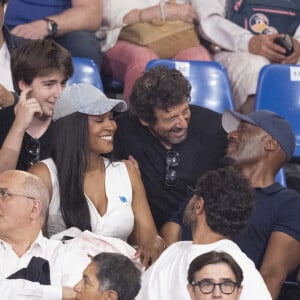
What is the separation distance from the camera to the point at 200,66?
5.45 meters

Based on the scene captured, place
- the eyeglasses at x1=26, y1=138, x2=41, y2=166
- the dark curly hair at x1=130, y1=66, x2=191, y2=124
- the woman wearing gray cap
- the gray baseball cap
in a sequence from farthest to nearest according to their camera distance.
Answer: the dark curly hair at x1=130, y1=66, x2=191, y2=124 → the eyeglasses at x1=26, y1=138, x2=41, y2=166 → the gray baseball cap → the woman wearing gray cap

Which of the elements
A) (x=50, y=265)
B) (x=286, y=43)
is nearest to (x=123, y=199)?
(x=50, y=265)

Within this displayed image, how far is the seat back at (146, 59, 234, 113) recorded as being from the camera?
541 centimetres

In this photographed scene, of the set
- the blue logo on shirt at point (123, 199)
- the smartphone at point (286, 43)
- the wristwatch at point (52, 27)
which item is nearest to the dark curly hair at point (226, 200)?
the blue logo on shirt at point (123, 199)

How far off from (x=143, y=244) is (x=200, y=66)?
1492 mm

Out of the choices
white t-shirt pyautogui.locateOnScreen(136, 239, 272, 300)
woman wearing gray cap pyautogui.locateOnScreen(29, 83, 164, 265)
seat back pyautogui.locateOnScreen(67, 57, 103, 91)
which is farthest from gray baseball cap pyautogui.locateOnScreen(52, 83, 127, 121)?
seat back pyautogui.locateOnScreen(67, 57, 103, 91)

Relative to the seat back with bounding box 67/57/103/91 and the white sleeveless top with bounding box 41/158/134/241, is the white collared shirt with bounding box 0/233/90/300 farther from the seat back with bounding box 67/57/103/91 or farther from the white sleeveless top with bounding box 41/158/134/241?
the seat back with bounding box 67/57/103/91

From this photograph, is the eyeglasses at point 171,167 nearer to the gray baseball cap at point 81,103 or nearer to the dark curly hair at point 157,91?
the dark curly hair at point 157,91

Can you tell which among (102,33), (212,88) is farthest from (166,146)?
(102,33)

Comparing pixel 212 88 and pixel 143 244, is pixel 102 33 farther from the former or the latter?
pixel 143 244

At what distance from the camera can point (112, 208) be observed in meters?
4.19

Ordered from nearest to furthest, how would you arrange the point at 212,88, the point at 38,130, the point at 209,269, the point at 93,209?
1. the point at 209,269
2. the point at 93,209
3. the point at 38,130
4. the point at 212,88

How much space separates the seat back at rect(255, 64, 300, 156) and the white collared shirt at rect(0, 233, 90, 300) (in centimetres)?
200

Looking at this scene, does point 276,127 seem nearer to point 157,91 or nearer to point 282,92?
point 157,91
